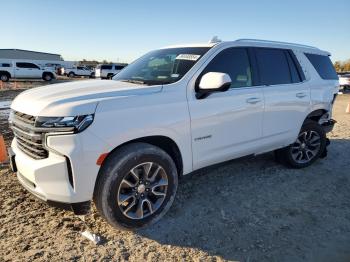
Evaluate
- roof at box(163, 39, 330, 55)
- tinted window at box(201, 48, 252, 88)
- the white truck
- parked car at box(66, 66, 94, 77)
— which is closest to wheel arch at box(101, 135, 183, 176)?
tinted window at box(201, 48, 252, 88)

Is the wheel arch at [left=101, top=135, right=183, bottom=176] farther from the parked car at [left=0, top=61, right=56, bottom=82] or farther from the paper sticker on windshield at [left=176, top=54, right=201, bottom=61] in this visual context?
the parked car at [left=0, top=61, right=56, bottom=82]

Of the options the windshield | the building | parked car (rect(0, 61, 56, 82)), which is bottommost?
the windshield

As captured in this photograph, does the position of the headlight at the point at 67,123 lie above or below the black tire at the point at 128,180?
above

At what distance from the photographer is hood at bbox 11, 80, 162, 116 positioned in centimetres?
307

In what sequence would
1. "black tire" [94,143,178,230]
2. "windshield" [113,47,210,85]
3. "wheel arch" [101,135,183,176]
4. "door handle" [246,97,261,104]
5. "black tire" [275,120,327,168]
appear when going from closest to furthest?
"black tire" [94,143,178,230] < "wheel arch" [101,135,183,176] < "windshield" [113,47,210,85] < "door handle" [246,97,261,104] < "black tire" [275,120,327,168]

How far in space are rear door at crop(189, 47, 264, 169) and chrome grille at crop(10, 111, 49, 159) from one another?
1.58 m

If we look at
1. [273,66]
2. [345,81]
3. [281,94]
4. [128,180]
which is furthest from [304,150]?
[345,81]

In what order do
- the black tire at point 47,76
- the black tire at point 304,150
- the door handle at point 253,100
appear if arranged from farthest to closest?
the black tire at point 47,76 → the black tire at point 304,150 → the door handle at point 253,100

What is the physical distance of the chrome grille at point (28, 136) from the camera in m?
3.15

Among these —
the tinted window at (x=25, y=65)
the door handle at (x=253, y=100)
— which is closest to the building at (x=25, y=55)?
the tinted window at (x=25, y=65)

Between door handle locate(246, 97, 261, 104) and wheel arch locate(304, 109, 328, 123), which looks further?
wheel arch locate(304, 109, 328, 123)

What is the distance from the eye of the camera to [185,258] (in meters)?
3.23

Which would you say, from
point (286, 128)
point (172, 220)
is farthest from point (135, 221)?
point (286, 128)

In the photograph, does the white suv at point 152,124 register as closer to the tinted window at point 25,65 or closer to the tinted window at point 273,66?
the tinted window at point 273,66
